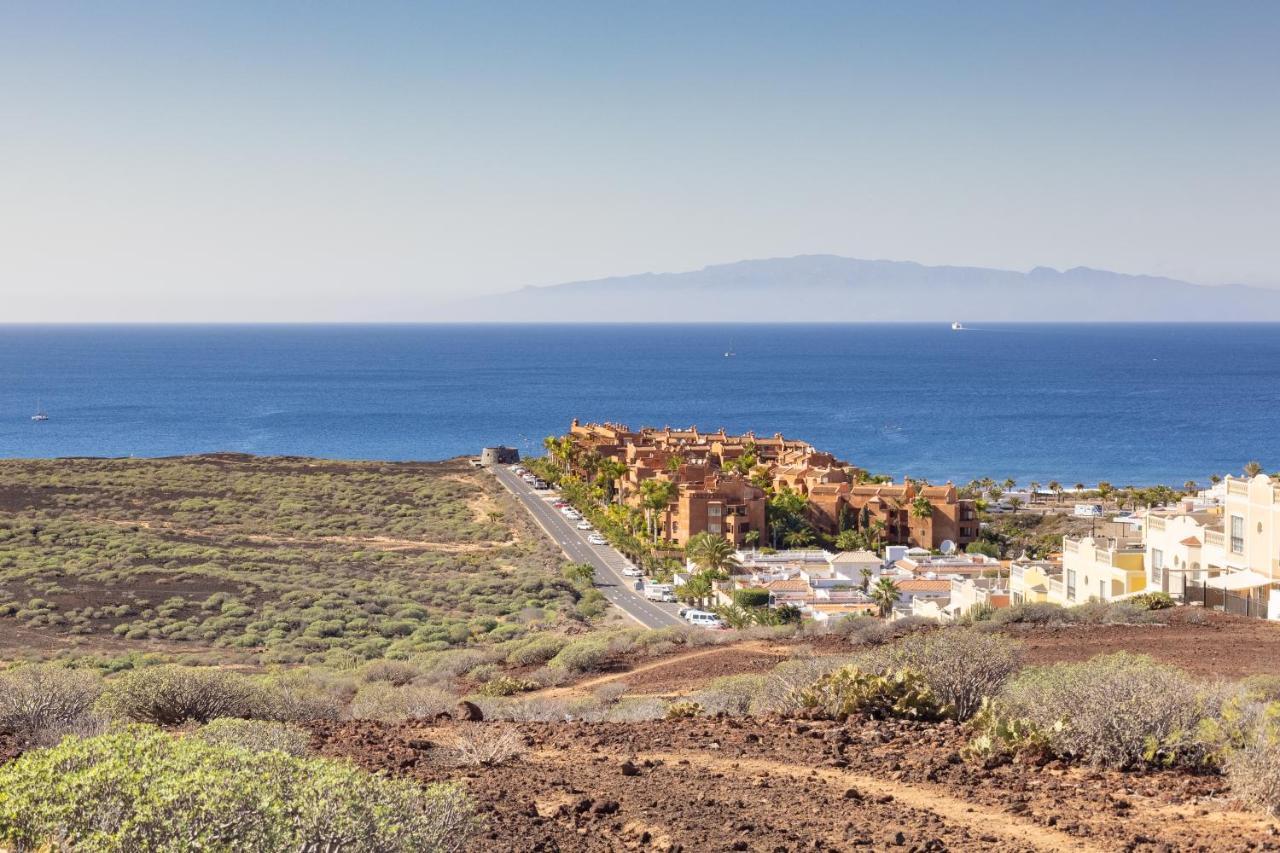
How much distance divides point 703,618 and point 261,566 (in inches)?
678

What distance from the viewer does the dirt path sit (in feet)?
27.2

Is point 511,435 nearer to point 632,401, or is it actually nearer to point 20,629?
point 632,401

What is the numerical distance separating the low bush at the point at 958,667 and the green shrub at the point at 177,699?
6.67 meters

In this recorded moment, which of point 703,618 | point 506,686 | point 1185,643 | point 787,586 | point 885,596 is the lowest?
point 787,586

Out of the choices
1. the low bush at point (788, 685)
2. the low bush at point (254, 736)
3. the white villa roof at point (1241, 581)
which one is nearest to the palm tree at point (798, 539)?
the white villa roof at point (1241, 581)

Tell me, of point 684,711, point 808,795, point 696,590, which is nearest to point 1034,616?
point 684,711

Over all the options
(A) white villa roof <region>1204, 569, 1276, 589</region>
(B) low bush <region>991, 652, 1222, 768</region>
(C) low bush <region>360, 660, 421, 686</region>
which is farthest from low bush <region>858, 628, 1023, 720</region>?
(A) white villa roof <region>1204, 569, 1276, 589</region>

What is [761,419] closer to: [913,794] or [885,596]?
[885,596]

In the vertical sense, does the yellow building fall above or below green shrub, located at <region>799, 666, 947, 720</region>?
below

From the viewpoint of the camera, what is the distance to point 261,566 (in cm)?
4522

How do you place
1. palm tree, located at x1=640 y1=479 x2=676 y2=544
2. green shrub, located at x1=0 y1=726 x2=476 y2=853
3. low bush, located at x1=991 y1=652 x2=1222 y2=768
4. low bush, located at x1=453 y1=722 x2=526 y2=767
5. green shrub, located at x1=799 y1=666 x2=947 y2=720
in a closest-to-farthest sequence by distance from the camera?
green shrub, located at x1=0 y1=726 x2=476 y2=853 < low bush, located at x1=991 y1=652 x2=1222 y2=768 < low bush, located at x1=453 y1=722 x2=526 y2=767 < green shrub, located at x1=799 y1=666 x2=947 y2=720 < palm tree, located at x1=640 y1=479 x2=676 y2=544

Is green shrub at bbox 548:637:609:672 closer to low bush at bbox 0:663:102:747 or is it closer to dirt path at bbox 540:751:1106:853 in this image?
low bush at bbox 0:663:102:747

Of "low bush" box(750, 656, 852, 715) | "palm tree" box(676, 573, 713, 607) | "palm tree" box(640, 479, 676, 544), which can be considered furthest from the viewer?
"palm tree" box(640, 479, 676, 544)

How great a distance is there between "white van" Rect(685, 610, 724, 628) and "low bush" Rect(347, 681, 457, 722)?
22.2 metres
